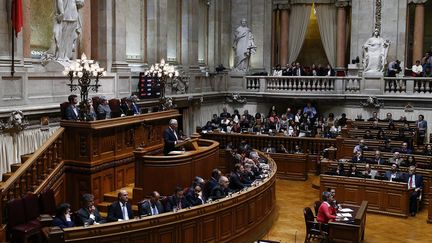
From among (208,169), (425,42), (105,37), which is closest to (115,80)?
(105,37)

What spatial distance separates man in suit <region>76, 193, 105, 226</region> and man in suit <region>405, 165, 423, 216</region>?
28.2 ft

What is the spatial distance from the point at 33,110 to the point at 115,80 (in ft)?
15.3

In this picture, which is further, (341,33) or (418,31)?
(341,33)

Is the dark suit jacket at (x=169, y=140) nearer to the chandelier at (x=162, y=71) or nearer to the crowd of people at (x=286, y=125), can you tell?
the chandelier at (x=162, y=71)

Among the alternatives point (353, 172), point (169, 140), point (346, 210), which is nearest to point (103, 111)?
point (169, 140)

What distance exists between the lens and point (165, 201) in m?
10.3

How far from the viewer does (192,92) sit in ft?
76.4

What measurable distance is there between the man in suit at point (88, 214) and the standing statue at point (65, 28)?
705cm

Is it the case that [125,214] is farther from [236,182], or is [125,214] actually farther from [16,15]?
[16,15]

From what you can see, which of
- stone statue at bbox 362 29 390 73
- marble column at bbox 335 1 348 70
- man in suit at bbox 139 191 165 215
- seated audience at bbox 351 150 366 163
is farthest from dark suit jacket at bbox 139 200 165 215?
marble column at bbox 335 1 348 70

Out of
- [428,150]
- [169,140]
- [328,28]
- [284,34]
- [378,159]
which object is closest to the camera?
[169,140]

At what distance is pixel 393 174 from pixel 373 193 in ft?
2.63

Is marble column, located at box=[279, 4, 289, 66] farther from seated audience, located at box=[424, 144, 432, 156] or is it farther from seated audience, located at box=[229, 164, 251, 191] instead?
seated audience, located at box=[229, 164, 251, 191]

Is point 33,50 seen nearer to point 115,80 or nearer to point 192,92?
point 115,80
